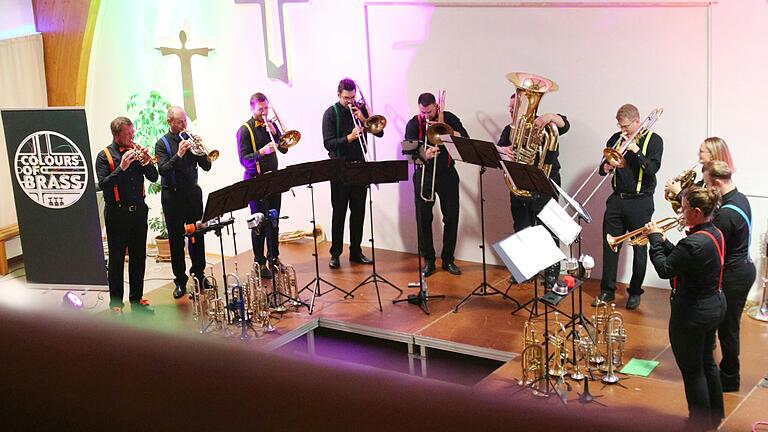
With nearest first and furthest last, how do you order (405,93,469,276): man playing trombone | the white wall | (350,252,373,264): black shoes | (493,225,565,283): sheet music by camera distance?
(493,225,565,283): sheet music → the white wall → (405,93,469,276): man playing trombone → (350,252,373,264): black shoes

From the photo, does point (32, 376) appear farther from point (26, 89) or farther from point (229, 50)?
point (26, 89)

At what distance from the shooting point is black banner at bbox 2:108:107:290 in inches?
341

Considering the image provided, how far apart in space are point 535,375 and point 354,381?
20.0 feet

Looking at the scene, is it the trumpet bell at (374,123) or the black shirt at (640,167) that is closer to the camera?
the black shirt at (640,167)

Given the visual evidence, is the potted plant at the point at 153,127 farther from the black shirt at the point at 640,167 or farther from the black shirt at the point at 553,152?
the black shirt at the point at 640,167

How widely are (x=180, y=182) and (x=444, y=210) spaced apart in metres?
2.57

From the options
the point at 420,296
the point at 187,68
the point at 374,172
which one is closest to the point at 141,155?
the point at 374,172

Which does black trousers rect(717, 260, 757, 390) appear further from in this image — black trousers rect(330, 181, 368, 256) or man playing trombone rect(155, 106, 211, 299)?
man playing trombone rect(155, 106, 211, 299)

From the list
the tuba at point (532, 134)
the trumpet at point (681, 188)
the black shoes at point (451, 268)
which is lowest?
the black shoes at point (451, 268)

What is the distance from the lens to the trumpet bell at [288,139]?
867 centimetres

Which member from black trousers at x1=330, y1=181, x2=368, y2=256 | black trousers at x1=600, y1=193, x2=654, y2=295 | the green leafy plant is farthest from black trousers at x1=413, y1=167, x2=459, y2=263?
the green leafy plant

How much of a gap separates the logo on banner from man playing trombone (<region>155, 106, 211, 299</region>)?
909 mm

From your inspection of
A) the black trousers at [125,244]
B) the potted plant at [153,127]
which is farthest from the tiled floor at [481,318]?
the potted plant at [153,127]

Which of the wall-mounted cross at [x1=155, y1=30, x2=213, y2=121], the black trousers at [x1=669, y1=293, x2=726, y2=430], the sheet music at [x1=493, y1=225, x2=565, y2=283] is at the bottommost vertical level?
the black trousers at [x1=669, y1=293, x2=726, y2=430]
